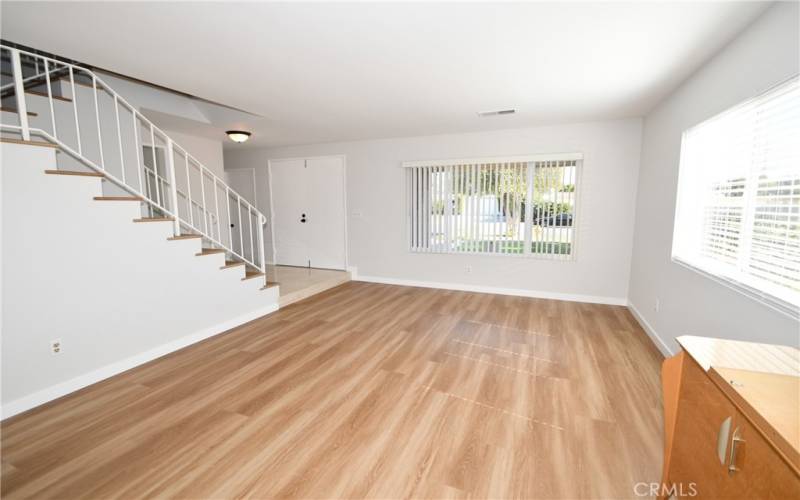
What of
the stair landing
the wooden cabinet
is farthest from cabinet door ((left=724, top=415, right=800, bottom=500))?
the stair landing

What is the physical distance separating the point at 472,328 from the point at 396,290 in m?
1.92

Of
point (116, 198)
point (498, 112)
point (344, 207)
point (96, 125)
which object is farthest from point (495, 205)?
point (96, 125)

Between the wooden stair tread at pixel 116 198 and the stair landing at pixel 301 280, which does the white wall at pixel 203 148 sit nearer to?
the stair landing at pixel 301 280

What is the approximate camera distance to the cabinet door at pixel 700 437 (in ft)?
3.36

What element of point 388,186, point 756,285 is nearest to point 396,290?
point 388,186

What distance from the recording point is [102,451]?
6.09 feet

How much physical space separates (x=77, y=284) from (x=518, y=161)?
4.96 m

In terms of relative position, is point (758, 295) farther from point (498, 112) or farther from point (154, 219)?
point (154, 219)

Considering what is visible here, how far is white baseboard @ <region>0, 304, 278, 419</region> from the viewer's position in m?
2.19

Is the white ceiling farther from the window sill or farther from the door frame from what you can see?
the door frame

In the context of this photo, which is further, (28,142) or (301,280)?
(301,280)

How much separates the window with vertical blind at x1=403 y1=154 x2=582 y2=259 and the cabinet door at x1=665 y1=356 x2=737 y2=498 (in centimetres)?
370

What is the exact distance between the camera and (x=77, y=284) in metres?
2.43

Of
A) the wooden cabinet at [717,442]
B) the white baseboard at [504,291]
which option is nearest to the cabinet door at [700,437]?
the wooden cabinet at [717,442]
